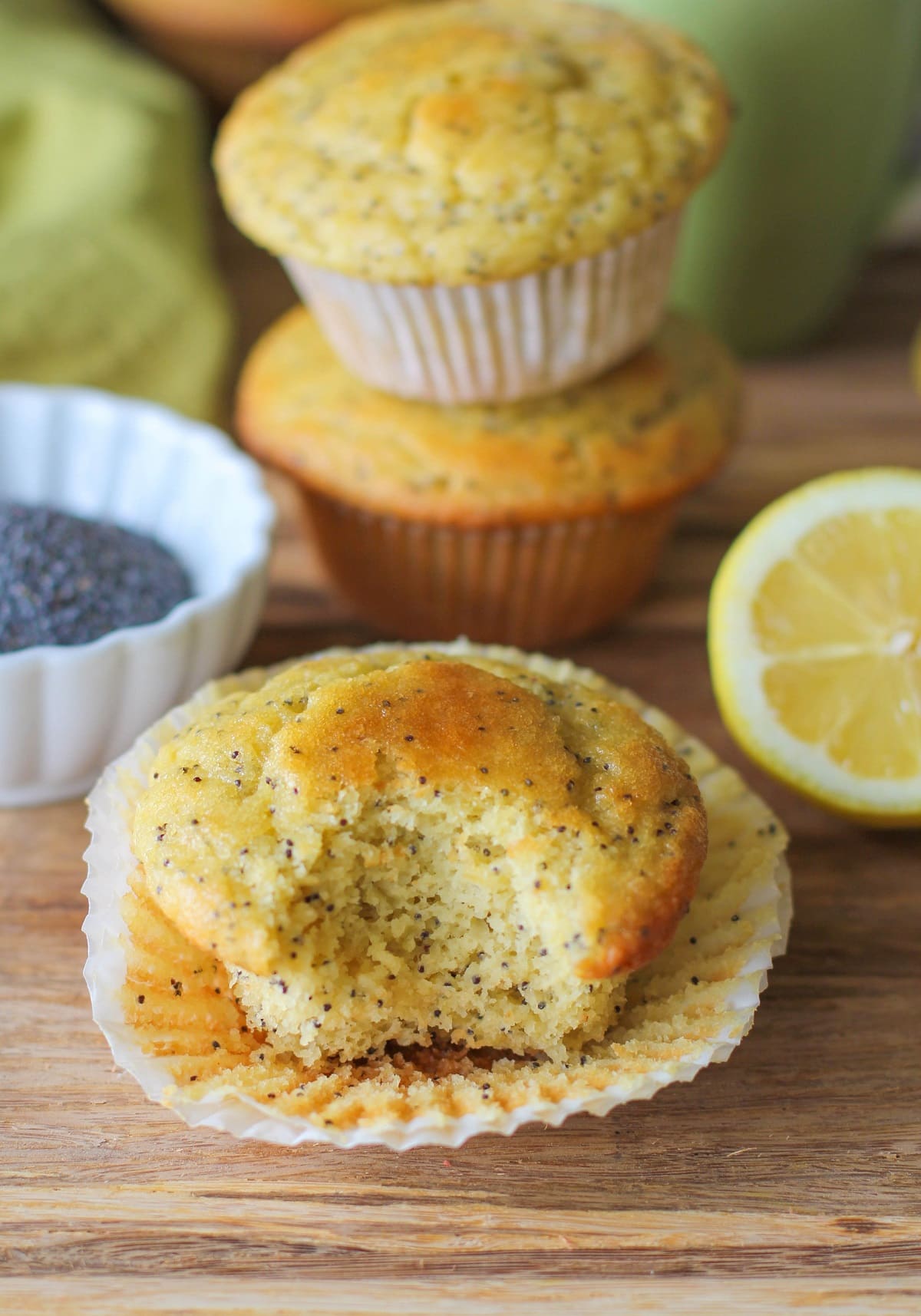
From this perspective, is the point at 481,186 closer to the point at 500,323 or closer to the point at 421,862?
the point at 500,323

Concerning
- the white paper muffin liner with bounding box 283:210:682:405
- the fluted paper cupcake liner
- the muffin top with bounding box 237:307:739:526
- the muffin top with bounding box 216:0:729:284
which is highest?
the muffin top with bounding box 216:0:729:284

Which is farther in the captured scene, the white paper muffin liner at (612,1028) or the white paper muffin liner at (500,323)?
the white paper muffin liner at (500,323)

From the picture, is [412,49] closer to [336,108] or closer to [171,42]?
[336,108]

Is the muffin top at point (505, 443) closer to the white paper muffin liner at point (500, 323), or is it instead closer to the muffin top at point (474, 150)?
the white paper muffin liner at point (500, 323)

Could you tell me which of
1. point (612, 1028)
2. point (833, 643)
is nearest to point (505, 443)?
point (833, 643)

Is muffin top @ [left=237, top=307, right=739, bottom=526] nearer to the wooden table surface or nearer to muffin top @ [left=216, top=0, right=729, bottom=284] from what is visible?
muffin top @ [left=216, top=0, right=729, bottom=284]

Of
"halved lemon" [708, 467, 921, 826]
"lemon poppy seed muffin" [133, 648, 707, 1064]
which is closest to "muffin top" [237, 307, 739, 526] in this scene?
"halved lemon" [708, 467, 921, 826]

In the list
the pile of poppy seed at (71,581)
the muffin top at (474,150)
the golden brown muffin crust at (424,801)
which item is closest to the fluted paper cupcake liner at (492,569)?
the pile of poppy seed at (71,581)
